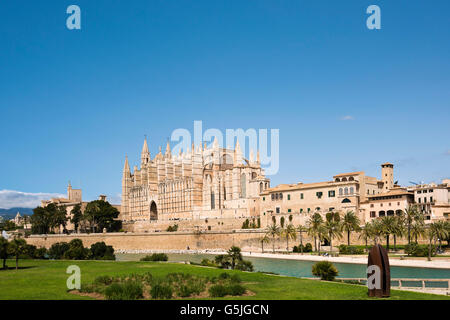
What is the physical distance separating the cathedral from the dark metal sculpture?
5976 centimetres

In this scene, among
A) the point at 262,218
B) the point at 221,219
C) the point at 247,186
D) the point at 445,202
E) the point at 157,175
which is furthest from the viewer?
the point at 157,175

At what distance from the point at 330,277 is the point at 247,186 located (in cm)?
6321

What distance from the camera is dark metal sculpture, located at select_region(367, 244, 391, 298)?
18844 millimetres

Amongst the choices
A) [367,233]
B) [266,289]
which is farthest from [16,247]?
[367,233]

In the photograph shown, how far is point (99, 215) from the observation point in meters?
100

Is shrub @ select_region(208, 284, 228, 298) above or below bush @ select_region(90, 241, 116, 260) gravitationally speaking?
above

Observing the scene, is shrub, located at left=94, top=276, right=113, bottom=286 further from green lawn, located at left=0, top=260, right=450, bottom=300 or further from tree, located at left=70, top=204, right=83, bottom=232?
tree, located at left=70, top=204, right=83, bottom=232

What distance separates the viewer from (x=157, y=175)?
4537 inches

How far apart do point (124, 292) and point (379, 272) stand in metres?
9.99

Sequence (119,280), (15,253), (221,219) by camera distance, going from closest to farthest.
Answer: (119,280) → (15,253) → (221,219)

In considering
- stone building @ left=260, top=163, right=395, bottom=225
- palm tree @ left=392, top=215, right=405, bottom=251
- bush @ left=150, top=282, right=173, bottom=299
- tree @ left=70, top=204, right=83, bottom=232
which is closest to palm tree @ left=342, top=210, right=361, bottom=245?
palm tree @ left=392, top=215, right=405, bottom=251

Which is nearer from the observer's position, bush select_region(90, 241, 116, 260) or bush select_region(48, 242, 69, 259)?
bush select_region(90, 241, 116, 260)
